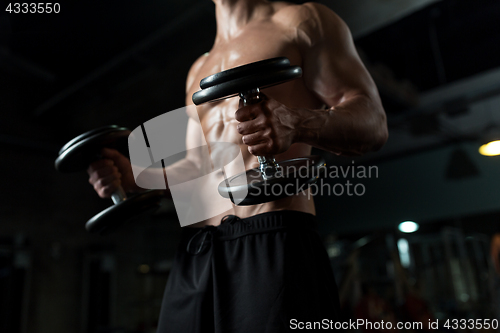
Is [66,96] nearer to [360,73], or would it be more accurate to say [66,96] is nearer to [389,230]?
[360,73]

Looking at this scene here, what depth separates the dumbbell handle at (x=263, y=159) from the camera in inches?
25.7

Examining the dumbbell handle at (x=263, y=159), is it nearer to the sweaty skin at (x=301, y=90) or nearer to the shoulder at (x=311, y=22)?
the sweaty skin at (x=301, y=90)

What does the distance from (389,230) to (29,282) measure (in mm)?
5395

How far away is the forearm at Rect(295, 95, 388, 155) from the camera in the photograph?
701 millimetres

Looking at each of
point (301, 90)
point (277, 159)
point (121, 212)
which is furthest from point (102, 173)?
point (301, 90)

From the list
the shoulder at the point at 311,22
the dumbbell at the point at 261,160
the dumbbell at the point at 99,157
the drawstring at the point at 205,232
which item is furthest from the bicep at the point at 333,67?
the dumbbell at the point at 99,157

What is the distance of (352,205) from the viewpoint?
702 centimetres

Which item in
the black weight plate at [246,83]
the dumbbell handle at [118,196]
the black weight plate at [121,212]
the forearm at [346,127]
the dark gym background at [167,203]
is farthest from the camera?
the dark gym background at [167,203]

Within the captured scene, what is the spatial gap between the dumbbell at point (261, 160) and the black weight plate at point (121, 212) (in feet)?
0.86

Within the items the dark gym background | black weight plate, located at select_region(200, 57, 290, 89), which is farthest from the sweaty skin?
the dark gym background

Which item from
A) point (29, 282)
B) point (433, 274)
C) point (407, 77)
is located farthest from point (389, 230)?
point (29, 282)

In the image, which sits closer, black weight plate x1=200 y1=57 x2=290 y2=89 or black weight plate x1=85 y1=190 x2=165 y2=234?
black weight plate x1=200 y1=57 x2=290 y2=89

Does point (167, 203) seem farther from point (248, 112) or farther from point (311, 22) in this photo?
point (248, 112)

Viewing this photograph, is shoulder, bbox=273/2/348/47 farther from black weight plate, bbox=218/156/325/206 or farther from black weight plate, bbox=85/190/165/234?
black weight plate, bbox=85/190/165/234
